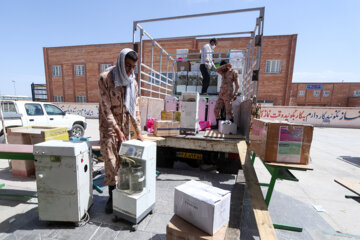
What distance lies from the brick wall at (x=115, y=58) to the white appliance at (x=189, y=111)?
12.8 m

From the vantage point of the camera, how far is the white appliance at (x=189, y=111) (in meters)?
3.39

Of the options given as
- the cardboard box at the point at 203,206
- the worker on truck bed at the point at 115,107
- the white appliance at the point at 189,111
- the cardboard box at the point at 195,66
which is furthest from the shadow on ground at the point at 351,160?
the worker on truck bed at the point at 115,107

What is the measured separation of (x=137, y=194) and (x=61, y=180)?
0.93 metres

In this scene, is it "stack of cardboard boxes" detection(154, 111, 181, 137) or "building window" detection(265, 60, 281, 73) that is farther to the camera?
"building window" detection(265, 60, 281, 73)

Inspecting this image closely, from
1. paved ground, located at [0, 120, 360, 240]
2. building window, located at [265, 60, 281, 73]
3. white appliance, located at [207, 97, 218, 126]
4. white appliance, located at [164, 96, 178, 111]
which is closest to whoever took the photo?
paved ground, located at [0, 120, 360, 240]

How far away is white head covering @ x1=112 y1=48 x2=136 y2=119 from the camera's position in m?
1.96

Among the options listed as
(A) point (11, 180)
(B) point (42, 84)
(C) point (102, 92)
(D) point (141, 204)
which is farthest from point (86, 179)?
(B) point (42, 84)

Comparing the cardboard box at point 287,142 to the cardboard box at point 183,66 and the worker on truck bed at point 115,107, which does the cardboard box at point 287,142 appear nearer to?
the worker on truck bed at point 115,107

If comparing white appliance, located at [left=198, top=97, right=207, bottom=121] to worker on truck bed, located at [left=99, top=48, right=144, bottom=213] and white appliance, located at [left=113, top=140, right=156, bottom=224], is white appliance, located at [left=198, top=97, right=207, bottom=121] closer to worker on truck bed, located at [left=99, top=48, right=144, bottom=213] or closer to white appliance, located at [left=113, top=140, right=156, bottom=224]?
worker on truck bed, located at [left=99, top=48, right=144, bottom=213]

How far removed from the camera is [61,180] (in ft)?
6.13

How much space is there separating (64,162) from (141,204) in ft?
3.46

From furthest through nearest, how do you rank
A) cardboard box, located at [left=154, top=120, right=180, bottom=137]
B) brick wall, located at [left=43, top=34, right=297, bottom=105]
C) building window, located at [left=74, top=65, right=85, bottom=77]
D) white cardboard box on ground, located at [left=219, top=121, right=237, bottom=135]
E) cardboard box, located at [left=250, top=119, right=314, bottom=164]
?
1. building window, located at [left=74, top=65, right=85, bottom=77]
2. brick wall, located at [left=43, top=34, right=297, bottom=105]
3. white cardboard box on ground, located at [left=219, top=121, right=237, bottom=135]
4. cardboard box, located at [left=154, top=120, right=180, bottom=137]
5. cardboard box, located at [left=250, top=119, right=314, bottom=164]

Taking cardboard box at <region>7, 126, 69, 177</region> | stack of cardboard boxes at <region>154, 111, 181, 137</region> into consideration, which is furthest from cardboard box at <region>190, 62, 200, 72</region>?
cardboard box at <region>7, 126, 69, 177</region>

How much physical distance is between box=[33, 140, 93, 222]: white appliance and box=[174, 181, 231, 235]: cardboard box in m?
1.26
